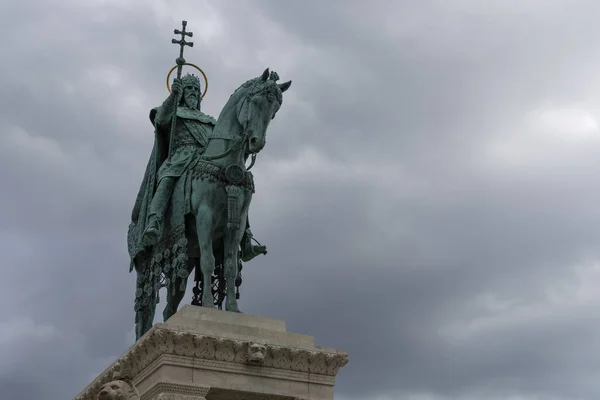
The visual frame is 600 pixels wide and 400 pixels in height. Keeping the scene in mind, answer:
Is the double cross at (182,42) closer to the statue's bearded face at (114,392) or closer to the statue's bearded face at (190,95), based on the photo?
the statue's bearded face at (190,95)

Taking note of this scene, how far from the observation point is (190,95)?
896 inches

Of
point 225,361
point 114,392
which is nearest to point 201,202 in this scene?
point 225,361

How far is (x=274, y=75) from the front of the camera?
19.9m

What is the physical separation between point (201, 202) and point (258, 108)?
88.4 inches

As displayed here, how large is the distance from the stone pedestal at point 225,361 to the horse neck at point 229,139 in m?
3.33

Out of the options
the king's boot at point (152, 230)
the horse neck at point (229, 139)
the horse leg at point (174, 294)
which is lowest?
the horse leg at point (174, 294)

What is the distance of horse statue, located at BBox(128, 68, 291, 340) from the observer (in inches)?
758

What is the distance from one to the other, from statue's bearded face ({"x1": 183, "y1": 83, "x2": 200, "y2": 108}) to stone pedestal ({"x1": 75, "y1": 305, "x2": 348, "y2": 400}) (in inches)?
250

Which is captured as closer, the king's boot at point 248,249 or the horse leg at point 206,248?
the horse leg at point 206,248

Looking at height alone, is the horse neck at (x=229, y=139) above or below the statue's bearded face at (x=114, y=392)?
above

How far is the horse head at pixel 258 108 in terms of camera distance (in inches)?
754

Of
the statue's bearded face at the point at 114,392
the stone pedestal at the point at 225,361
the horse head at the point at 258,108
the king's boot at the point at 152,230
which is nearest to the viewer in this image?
the statue's bearded face at the point at 114,392

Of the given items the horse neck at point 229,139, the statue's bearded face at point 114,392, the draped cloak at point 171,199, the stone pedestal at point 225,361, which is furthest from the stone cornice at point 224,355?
the horse neck at point 229,139

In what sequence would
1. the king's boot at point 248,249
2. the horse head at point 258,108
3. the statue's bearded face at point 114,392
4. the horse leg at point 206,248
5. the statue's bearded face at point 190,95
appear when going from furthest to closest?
the statue's bearded face at point 190,95, the king's boot at point 248,249, the horse head at point 258,108, the horse leg at point 206,248, the statue's bearded face at point 114,392
